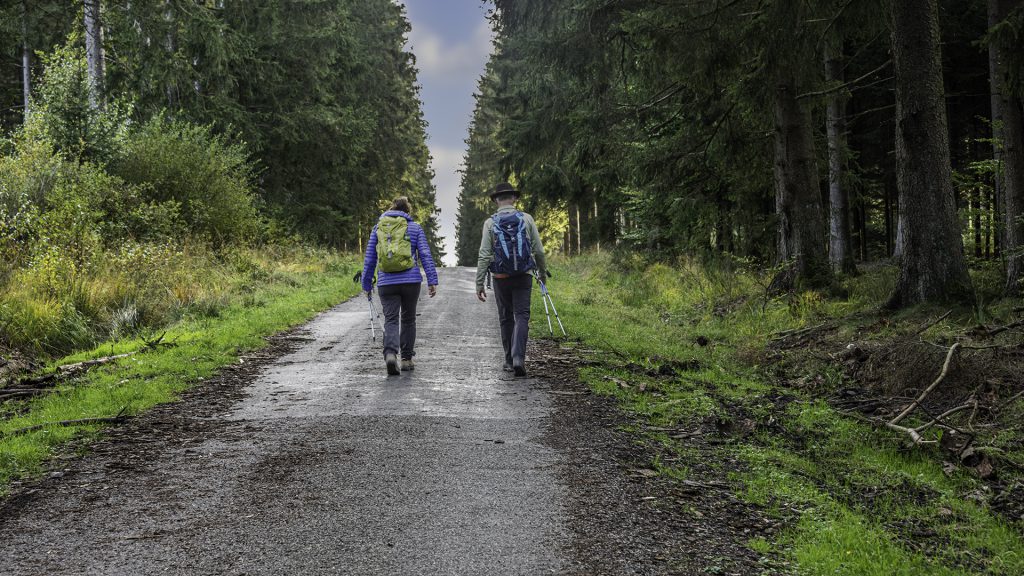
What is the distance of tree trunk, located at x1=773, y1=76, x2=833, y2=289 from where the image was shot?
12.8 m

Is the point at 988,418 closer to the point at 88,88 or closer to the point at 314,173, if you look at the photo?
the point at 88,88

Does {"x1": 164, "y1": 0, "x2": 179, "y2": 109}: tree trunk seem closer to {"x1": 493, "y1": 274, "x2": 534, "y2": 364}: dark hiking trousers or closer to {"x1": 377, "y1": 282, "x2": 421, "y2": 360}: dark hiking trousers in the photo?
{"x1": 377, "y1": 282, "x2": 421, "y2": 360}: dark hiking trousers

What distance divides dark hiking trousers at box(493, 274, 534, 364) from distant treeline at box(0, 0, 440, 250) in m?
9.35

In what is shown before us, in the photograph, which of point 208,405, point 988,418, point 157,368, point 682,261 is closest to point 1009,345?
point 988,418

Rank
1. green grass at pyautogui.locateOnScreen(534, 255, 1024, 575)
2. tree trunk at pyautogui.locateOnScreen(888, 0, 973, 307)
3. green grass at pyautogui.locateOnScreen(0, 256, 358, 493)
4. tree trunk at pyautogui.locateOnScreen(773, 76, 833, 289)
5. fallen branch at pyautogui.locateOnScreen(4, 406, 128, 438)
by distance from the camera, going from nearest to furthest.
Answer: green grass at pyautogui.locateOnScreen(534, 255, 1024, 575) < green grass at pyautogui.locateOnScreen(0, 256, 358, 493) < fallen branch at pyautogui.locateOnScreen(4, 406, 128, 438) < tree trunk at pyautogui.locateOnScreen(888, 0, 973, 307) < tree trunk at pyautogui.locateOnScreen(773, 76, 833, 289)

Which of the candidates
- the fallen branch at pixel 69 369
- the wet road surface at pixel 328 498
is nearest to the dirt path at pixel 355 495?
the wet road surface at pixel 328 498

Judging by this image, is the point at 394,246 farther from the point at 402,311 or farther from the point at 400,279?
the point at 402,311

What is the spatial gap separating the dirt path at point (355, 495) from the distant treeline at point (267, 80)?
386 inches

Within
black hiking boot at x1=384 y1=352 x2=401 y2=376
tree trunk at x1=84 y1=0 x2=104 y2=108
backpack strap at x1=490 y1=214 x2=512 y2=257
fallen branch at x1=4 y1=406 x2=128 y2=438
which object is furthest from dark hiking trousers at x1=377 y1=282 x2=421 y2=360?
tree trunk at x1=84 y1=0 x2=104 y2=108

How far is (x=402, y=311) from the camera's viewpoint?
9.48 m

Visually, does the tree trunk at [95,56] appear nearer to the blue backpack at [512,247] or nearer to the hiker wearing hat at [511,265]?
the hiker wearing hat at [511,265]

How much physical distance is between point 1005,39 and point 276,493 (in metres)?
9.63

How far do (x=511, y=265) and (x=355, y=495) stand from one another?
474 cm

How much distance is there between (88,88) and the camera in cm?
1572
